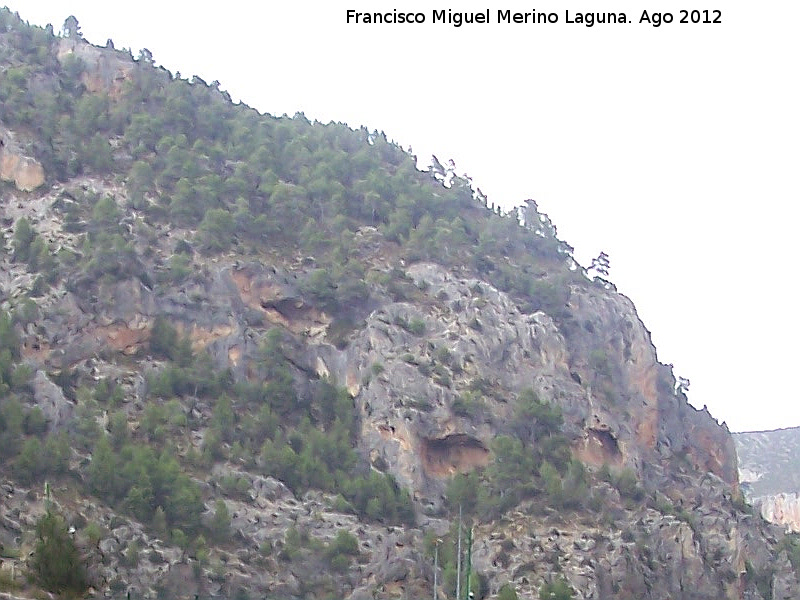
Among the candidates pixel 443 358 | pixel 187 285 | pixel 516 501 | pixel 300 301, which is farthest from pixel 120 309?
pixel 516 501

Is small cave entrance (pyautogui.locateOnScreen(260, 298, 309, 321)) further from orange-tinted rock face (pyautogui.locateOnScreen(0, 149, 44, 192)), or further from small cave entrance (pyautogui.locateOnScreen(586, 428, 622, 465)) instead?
small cave entrance (pyautogui.locateOnScreen(586, 428, 622, 465))

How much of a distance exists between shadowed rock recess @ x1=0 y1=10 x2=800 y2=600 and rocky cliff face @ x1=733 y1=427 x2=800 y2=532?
1935 inches

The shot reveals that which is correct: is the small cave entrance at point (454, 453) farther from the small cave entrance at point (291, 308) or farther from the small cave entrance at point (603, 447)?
the small cave entrance at point (291, 308)

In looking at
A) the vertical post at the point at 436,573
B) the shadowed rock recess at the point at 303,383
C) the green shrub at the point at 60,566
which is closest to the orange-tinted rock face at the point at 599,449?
the shadowed rock recess at the point at 303,383

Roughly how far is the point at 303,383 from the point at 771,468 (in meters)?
86.5

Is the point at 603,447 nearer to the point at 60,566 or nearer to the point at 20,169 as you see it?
the point at 20,169

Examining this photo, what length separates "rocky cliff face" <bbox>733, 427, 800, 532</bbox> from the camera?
123 m

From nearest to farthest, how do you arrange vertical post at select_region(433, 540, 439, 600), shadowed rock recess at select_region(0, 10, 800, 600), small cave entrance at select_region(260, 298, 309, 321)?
vertical post at select_region(433, 540, 439, 600) < shadowed rock recess at select_region(0, 10, 800, 600) < small cave entrance at select_region(260, 298, 309, 321)

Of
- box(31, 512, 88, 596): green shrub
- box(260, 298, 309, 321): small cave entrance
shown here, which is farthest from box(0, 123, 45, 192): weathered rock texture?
box(31, 512, 88, 596): green shrub

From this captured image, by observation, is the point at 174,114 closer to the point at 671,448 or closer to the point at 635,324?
the point at 635,324

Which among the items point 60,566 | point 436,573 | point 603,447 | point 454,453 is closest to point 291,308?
point 454,453

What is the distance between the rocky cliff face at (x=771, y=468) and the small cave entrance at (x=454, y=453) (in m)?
Result: 66.3

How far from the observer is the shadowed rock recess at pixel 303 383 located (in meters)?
54.7

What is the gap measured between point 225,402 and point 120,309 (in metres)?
7.53
